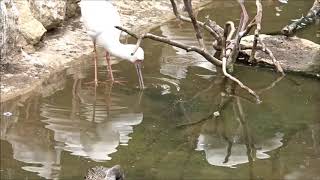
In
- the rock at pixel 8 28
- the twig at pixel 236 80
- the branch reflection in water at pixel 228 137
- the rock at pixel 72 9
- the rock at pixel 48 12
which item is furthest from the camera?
the rock at pixel 72 9

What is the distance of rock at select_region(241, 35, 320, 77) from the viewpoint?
6.72 meters

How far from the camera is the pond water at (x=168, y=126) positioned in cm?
475

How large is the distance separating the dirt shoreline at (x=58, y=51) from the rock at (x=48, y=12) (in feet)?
0.48

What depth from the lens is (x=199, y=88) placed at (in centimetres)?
629

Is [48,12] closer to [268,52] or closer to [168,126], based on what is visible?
[268,52]

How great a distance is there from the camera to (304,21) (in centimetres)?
778

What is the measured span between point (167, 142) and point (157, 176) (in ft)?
1.95

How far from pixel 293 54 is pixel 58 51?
8.57ft

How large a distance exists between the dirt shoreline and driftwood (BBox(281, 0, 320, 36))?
6.43ft

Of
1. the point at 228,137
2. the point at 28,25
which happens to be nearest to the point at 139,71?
the point at 228,137

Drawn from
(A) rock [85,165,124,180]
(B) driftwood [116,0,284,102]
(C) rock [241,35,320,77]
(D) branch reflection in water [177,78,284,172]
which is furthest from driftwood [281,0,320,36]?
(A) rock [85,165,124,180]

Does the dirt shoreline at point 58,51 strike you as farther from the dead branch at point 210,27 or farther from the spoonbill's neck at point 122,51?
the dead branch at point 210,27

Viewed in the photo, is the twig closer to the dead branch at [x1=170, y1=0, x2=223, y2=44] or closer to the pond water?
the pond water

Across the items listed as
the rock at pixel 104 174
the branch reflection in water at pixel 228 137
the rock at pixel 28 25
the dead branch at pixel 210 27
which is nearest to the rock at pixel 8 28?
the rock at pixel 28 25
